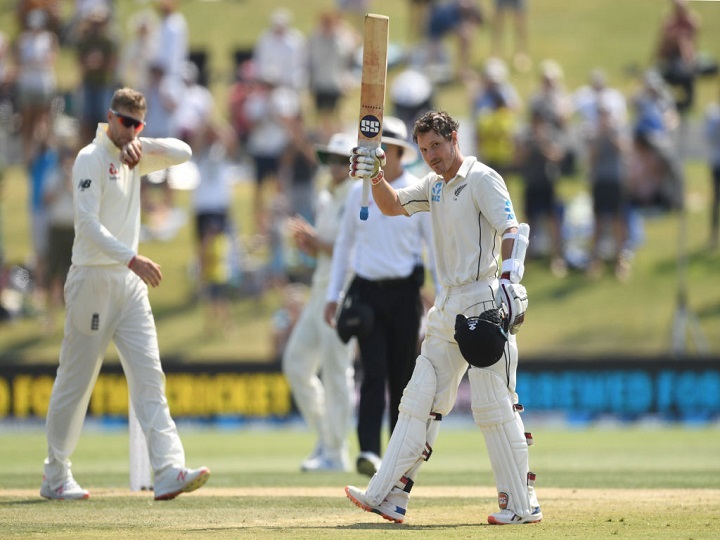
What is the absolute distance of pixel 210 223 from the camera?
67.7ft

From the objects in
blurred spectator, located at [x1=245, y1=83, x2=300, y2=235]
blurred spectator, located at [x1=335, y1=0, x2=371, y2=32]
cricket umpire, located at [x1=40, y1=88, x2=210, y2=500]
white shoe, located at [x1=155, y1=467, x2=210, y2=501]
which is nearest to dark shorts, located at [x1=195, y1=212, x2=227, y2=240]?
blurred spectator, located at [x1=245, y1=83, x2=300, y2=235]

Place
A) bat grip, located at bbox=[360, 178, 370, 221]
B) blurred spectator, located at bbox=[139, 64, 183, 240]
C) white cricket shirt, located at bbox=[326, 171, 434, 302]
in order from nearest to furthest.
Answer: bat grip, located at bbox=[360, 178, 370, 221]
white cricket shirt, located at bbox=[326, 171, 434, 302]
blurred spectator, located at bbox=[139, 64, 183, 240]

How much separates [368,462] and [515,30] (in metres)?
16.6

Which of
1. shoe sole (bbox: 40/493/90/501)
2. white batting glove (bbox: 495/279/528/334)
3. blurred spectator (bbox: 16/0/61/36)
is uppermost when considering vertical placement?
blurred spectator (bbox: 16/0/61/36)

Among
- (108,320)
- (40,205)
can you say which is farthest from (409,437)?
(40,205)

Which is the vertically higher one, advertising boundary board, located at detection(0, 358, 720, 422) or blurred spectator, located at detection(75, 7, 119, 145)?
blurred spectator, located at detection(75, 7, 119, 145)

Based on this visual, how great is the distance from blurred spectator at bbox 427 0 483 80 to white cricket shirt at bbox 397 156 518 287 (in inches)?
672

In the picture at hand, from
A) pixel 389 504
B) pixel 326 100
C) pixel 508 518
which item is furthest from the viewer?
pixel 326 100

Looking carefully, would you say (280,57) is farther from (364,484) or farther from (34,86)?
(364,484)

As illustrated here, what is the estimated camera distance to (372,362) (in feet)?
32.8

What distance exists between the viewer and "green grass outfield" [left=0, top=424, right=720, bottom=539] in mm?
6906

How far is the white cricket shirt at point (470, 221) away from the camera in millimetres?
7312

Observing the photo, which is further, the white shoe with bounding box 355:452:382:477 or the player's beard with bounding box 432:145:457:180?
the white shoe with bounding box 355:452:382:477

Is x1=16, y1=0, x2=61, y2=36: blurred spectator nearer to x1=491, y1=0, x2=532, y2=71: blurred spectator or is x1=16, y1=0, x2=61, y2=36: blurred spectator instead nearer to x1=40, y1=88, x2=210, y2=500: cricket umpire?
x1=491, y1=0, x2=532, y2=71: blurred spectator
